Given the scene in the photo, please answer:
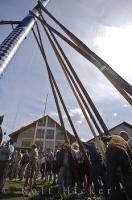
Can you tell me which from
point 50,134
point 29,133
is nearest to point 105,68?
point 29,133

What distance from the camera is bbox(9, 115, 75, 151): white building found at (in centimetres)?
4994

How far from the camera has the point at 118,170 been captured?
5.75 m

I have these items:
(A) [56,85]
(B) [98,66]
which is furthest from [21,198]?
(B) [98,66]

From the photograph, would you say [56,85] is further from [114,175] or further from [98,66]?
[114,175]

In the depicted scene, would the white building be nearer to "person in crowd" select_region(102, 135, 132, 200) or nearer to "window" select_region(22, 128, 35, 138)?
"window" select_region(22, 128, 35, 138)

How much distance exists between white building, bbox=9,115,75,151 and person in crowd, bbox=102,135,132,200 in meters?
43.8

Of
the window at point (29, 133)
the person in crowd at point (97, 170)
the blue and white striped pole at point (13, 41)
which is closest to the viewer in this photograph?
the blue and white striped pole at point (13, 41)

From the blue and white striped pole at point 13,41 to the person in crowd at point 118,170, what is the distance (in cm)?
324

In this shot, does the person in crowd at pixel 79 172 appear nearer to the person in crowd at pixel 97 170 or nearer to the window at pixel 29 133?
the person in crowd at pixel 97 170

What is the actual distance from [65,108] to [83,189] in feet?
10.7

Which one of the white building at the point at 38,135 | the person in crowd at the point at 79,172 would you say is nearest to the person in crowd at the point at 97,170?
the person in crowd at the point at 79,172

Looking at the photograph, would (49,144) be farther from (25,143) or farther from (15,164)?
(15,164)

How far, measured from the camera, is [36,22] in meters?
10.3

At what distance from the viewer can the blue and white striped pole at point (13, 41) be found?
670cm
